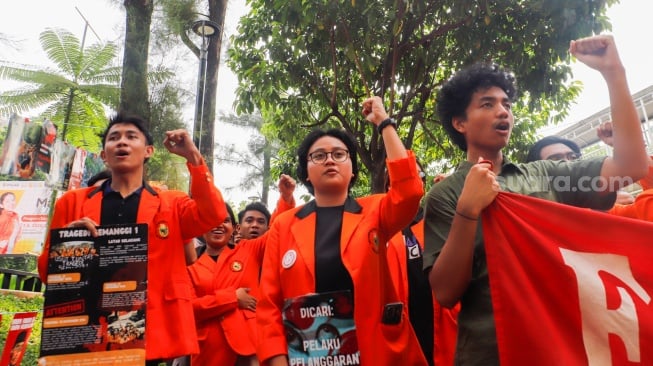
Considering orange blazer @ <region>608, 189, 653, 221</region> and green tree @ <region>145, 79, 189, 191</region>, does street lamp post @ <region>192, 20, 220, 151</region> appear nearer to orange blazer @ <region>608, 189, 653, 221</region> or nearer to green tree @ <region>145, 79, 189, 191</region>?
green tree @ <region>145, 79, 189, 191</region>

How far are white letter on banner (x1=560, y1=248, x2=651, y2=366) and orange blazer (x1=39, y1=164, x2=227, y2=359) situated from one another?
66.7 inches

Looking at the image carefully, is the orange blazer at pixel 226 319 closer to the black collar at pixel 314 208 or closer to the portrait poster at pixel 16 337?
the black collar at pixel 314 208

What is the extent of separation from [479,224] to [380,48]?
530 cm

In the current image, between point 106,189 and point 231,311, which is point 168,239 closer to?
point 106,189

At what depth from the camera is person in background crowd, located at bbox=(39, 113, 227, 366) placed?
2.40m

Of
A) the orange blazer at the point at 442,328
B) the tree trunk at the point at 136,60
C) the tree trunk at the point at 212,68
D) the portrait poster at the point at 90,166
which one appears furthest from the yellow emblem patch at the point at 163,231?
the portrait poster at the point at 90,166

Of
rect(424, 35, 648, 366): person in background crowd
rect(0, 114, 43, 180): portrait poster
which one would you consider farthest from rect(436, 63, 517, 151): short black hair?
rect(0, 114, 43, 180): portrait poster

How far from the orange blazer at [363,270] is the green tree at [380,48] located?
339 cm

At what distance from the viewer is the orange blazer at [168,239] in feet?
7.82

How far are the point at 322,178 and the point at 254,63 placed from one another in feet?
14.9

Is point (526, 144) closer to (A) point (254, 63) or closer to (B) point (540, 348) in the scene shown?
(A) point (254, 63)

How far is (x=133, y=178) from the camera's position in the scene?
8.94 ft

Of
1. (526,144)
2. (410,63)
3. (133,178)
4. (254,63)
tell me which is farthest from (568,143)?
(526,144)

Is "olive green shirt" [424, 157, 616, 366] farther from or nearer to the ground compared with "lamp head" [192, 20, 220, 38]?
nearer to the ground
